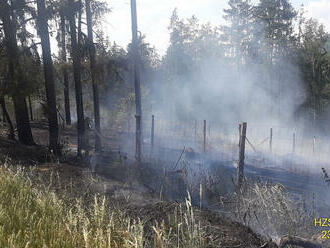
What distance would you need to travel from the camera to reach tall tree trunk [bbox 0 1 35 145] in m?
12.4

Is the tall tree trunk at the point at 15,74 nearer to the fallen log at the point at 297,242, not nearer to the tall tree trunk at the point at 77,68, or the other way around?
the tall tree trunk at the point at 77,68

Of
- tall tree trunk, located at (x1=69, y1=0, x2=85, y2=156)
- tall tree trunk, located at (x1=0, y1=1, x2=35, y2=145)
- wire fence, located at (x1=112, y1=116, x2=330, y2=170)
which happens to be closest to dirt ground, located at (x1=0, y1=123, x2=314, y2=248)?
A: tall tree trunk, located at (x1=0, y1=1, x2=35, y2=145)

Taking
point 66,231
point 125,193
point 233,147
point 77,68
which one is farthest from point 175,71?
point 66,231

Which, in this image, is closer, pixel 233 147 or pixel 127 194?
pixel 127 194

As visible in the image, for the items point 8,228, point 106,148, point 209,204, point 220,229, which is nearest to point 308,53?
point 106,148

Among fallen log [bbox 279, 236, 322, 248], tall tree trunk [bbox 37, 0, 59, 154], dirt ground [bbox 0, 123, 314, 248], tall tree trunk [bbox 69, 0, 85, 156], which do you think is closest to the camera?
fallen log [bbox 279, 236, 322, 248]

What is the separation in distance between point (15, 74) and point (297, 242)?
10957mm

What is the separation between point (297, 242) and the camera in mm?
5418

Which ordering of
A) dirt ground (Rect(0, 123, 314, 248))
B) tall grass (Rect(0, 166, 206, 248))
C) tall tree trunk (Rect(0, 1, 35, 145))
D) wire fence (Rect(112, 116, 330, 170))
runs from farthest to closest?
wire fence (Rect(112, 116, 330, 170)) < tall tree trunk (Rect(0, 1, 35, 145)) < dirt ground (Rect(0, 123, 314, 248)) < tall grass (Rect(0, 166, 206, 248))

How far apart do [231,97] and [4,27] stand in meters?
29.6

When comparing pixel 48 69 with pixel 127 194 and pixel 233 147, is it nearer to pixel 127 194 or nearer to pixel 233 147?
pixel 127 194

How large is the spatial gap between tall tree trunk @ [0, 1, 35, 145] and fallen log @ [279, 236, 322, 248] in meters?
10.4

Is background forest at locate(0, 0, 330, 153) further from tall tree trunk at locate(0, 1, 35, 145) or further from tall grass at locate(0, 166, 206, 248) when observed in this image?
tall grass at locate(0, 166, 206, 248)

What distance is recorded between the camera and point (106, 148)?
1817 centimetres
